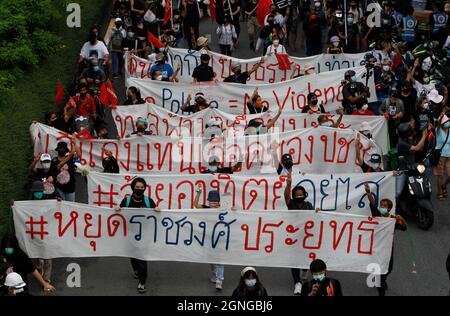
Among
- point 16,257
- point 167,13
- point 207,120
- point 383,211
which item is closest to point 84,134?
point 207,120

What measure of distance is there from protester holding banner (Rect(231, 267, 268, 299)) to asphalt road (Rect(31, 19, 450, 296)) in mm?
1916

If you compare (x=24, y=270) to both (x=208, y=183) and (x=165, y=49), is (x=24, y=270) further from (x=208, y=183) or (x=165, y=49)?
(x=165, y=49)

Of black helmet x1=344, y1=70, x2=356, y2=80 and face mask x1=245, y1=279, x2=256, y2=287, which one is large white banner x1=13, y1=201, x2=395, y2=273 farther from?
black helmet x1=344, y1=70, x2=356, y2=80

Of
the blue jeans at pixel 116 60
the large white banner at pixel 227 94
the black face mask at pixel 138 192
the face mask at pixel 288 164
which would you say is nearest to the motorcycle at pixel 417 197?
the face mask at pixel 288 164

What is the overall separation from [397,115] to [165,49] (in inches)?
206

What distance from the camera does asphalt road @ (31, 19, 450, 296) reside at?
54.0 feet

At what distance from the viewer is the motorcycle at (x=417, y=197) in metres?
18.4

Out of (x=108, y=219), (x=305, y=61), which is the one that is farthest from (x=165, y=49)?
(x=108, y=219)

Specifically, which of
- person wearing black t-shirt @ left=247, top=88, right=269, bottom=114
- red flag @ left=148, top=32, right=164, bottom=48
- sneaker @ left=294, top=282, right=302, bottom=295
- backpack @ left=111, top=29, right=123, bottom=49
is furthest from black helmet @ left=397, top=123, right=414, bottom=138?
backpack @ left=111, top=29, right=123, bottom=49

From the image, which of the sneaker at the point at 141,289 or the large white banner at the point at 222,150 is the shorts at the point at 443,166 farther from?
the sneaker at the point at 141,289

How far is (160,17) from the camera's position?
2714cm

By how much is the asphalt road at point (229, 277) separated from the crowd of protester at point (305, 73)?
0.79 ft

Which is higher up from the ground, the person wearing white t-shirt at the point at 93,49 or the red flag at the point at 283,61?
the person wearing white t-shirt at the point at 93,49

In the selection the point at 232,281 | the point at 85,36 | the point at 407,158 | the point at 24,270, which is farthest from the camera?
the point at 85,36
